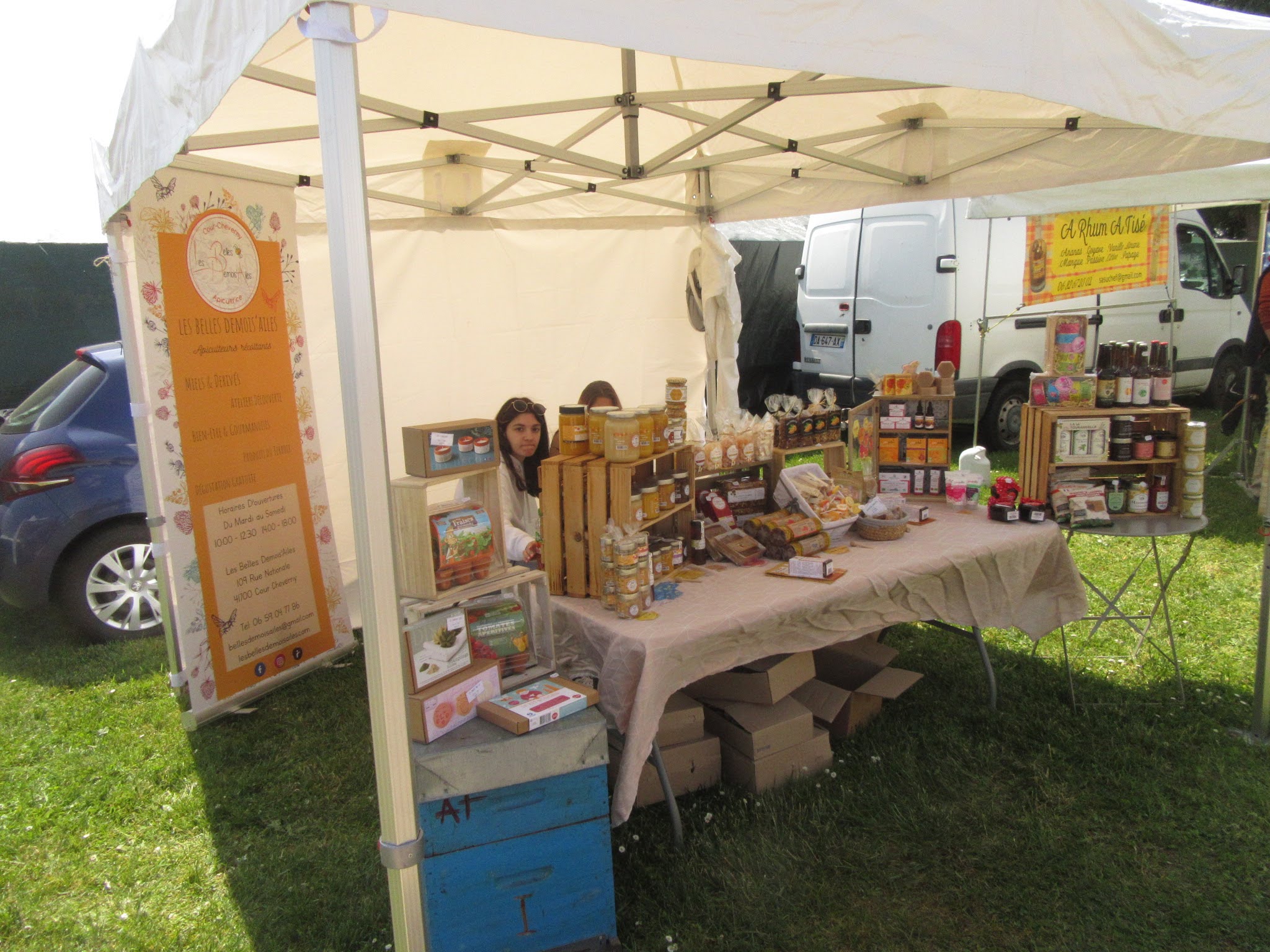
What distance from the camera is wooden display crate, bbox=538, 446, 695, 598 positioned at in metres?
2.61

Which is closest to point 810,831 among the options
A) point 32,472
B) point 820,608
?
point 820,608

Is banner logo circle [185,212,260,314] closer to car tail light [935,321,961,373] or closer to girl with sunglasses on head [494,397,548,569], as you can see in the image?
girl with sunglasses on head [494,397,548,569]

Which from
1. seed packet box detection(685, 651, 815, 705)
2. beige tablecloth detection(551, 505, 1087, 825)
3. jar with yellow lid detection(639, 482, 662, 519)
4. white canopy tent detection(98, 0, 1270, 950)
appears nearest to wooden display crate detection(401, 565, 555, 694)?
beige tablecloth detection(551, 505, 1087, 825)

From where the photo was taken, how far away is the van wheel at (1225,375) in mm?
8680

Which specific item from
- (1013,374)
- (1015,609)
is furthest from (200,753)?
(1013,374)

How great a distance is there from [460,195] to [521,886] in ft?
11.7

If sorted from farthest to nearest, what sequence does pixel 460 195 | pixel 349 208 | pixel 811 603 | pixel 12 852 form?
pixel 460 195 → pixel 12 852 → pixel 811 603 → pixel 349 208

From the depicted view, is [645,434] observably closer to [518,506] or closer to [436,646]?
[436,646]

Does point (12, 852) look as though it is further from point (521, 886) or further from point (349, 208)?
point (349, 208)

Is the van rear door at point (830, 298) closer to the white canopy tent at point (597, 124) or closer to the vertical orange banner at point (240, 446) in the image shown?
the white canopy tent at point (597, 124)

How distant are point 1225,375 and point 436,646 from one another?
31.5ft

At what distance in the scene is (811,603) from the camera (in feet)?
8.72

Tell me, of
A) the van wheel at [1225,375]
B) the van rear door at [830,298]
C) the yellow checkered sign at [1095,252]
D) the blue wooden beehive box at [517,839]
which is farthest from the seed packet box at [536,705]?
the van wheel at [1225,375]

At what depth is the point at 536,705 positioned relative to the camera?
7.25 ft
